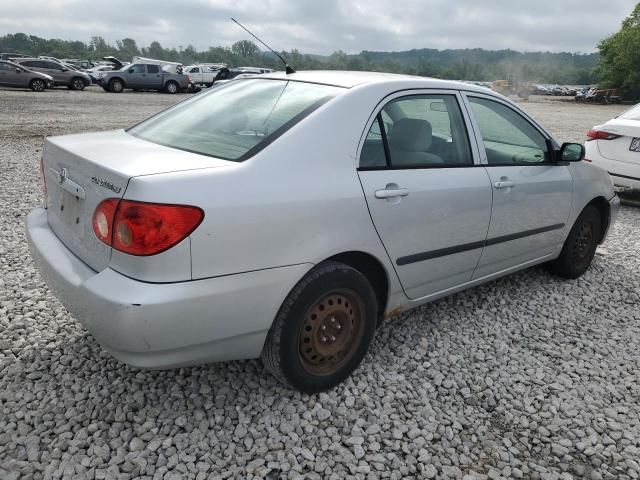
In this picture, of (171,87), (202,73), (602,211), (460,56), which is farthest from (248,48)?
(460,56)

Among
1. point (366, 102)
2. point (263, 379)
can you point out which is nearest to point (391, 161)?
point (366, 102)

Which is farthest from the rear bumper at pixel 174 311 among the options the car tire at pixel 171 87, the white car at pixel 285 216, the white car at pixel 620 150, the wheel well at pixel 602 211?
the car tire at pixel 171 87

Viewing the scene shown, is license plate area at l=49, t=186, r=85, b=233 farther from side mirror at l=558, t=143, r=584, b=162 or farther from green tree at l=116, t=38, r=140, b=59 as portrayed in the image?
green tree at l=116, t=38, r=140, b=59

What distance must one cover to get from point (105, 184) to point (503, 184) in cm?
231

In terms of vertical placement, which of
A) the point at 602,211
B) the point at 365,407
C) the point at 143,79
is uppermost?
the point at 143,79

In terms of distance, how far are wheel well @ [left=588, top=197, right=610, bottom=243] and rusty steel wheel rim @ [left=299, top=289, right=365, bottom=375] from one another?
269 centimetres

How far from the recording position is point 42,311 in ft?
10.9

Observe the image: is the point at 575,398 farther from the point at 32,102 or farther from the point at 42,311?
the point at 32,102

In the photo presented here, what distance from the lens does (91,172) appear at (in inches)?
87.7

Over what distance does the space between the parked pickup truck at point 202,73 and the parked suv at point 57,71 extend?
22.4 ft

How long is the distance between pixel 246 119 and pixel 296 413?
1.49m

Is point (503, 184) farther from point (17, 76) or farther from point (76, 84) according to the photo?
point (76, 84)

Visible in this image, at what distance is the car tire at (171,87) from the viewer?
89.5ft

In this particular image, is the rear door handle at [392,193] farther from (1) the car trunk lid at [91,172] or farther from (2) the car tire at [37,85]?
(2) the car tire at [37,85]
